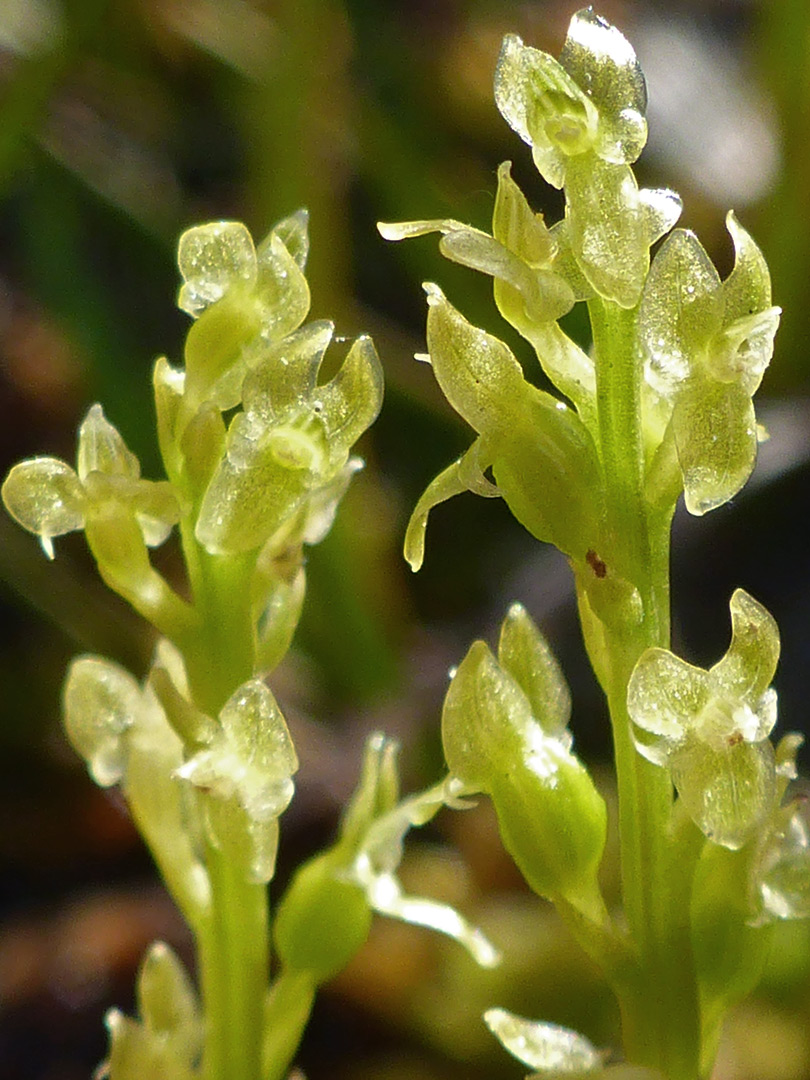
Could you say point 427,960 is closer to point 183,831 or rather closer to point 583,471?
point 183,831

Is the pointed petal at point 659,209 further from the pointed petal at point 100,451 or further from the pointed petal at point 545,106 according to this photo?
the pointed petal at point 100,451

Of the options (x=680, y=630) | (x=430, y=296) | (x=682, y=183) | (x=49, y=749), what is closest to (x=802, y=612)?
(x=680, y=630)

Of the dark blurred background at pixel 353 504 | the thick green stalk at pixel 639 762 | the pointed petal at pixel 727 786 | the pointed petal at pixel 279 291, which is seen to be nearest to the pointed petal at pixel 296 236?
the pointed petal at pixel 279 291

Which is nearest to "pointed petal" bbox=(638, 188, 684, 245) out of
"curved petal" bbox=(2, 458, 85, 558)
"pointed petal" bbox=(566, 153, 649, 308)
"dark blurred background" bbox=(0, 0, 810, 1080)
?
"pointed petal" bbox=(566, 153, 649, 308)

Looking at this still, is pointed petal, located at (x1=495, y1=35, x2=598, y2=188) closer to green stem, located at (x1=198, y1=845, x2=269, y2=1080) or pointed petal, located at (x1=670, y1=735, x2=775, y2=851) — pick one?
pointed petal, located at (x1=670, y1=735, x2=775, y2=851)

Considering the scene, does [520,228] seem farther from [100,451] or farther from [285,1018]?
[285,1018]

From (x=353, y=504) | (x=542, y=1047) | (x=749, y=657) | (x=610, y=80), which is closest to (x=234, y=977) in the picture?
(x=542, y=1047)
